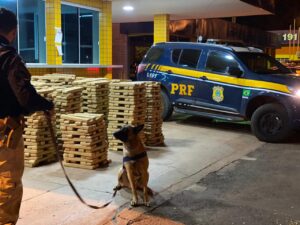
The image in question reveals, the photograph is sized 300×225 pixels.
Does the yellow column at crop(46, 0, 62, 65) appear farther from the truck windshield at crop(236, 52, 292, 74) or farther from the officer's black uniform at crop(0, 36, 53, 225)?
the officer's black uniform at crop(0, 36, 53, 225)

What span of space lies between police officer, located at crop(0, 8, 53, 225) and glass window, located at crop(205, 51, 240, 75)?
6.81m

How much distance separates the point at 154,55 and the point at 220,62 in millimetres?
2090

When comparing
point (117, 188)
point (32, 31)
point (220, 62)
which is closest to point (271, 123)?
point (220, 62)

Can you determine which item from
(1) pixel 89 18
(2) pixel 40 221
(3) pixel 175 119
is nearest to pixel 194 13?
(1) pixel 89 18

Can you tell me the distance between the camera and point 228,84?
32.2ft

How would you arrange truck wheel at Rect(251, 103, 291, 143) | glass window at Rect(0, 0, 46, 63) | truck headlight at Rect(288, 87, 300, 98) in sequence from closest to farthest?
truck headlight at Rect(288, 87, 300, 98), truck wheel at Rect(251, 103, 291, 143), glass window at Rect(0, 0, 46, 63)

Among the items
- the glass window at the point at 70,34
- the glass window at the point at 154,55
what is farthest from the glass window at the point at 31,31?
the glass window at the point at 154,55

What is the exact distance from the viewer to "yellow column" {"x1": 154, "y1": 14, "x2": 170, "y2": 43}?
1620 centimetres

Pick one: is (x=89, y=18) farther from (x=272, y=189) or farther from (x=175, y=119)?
(x=272, y=189)

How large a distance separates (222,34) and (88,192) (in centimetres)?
1688

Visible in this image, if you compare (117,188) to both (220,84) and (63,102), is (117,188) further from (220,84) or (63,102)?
(220,84)

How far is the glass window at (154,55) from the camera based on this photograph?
37.3 ft

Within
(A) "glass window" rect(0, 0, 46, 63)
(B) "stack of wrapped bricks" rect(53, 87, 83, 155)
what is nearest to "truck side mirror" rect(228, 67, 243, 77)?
(B) "stack of wrapped bricks" rect(53, 87, 83, 155)

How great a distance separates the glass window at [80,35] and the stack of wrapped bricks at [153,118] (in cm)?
512
